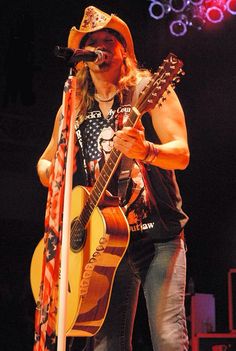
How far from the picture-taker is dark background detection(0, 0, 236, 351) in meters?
7.95

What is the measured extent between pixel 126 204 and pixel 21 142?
6.77 metres

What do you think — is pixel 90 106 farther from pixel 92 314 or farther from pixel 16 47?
pixel 16 47

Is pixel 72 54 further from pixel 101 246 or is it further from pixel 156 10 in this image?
pixel 156 10

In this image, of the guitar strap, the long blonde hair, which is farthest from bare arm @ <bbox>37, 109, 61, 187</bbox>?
the guitar strap

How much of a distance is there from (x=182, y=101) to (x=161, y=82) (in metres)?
5.37

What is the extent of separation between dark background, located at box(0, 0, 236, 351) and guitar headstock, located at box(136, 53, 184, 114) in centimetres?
519

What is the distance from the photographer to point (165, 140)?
9.40ft

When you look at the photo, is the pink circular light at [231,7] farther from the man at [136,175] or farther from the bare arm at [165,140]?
the bare arm at [165,140]

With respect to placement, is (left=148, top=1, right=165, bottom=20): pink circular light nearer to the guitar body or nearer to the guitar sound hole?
the guitar sound hole

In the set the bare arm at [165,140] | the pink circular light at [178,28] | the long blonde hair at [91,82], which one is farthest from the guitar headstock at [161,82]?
the pink circular light at [178,28]

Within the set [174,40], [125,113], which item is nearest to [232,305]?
[174,40]

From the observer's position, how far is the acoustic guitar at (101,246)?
2.77 metres

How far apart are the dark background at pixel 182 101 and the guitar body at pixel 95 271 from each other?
17.1 feet

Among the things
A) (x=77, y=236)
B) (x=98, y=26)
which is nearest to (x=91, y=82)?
(x=98, y=26)
